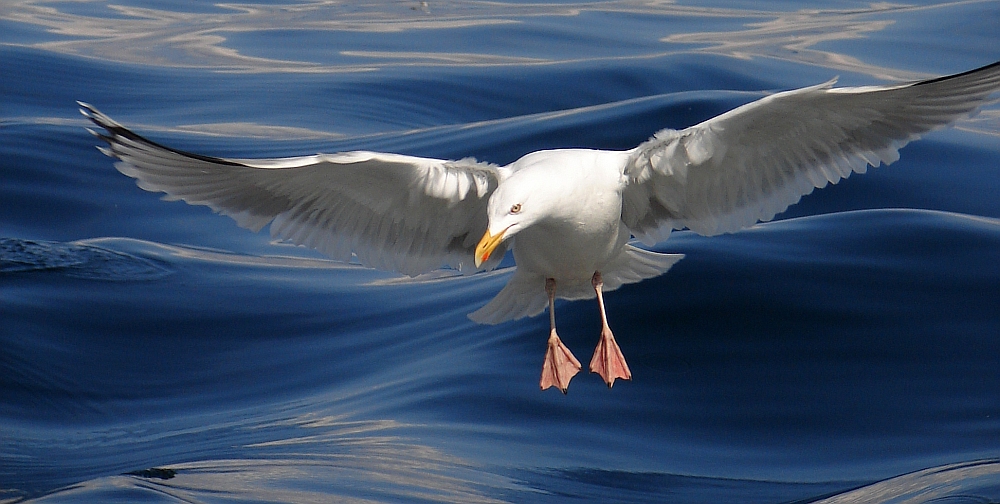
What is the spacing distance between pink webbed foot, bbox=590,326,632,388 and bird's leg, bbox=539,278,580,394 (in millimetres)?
122

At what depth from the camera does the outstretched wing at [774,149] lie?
6.15 metres

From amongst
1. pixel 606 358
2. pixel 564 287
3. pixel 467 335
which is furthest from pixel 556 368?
pixel 467 335

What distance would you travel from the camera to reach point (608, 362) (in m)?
6.90

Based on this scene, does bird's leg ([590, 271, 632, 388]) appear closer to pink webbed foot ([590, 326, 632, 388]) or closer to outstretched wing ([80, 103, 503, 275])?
pink webbed foot ([590, 326, 632, 388])

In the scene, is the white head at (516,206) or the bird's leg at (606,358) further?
the bird's leg at (606,358)

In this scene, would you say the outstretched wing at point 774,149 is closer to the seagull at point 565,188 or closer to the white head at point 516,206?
the seagull at point 565,188

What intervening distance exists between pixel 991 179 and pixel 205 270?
7500mm

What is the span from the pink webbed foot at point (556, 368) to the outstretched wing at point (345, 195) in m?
0.80

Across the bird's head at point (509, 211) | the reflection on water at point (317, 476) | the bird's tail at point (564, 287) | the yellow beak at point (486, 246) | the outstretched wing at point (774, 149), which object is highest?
the outstretched wing at point (774, 149)

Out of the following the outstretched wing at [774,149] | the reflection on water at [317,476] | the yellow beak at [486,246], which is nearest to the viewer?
the yellow beak at [486,246]

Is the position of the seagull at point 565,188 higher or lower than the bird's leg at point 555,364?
higher

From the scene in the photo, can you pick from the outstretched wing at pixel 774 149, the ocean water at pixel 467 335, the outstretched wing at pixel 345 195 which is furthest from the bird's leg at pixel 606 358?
the ocean water at pixel 467 335

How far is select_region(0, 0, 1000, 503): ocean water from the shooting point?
7.74 meters

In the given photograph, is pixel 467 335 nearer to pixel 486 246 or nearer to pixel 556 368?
pixel 556 368
